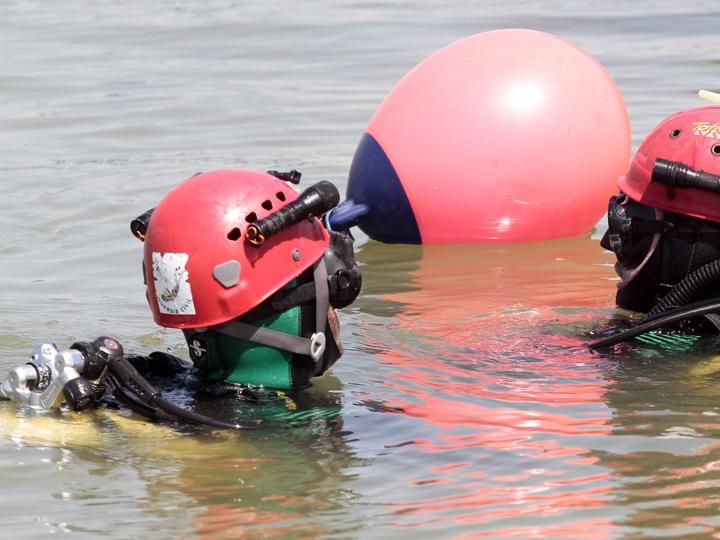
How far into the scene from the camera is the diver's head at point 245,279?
5.28m

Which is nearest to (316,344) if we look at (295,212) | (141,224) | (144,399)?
(295,212)

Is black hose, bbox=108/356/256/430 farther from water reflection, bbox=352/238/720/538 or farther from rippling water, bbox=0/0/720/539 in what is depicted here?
water reflection, bbox=352/238/720/538

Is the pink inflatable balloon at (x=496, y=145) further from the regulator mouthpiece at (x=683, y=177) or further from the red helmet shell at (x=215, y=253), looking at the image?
the red helmet shell at (x=215, y=253)

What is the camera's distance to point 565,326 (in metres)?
7.07

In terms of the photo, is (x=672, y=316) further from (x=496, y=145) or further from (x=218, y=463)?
(x=496, y=145)

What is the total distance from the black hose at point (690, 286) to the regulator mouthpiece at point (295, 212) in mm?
1685

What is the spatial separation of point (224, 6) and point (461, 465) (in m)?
14.8

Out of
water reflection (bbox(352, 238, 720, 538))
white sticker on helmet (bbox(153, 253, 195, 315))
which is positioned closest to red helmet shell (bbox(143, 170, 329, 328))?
white sticker on helmet (bbox(153, 253, 195, 315))

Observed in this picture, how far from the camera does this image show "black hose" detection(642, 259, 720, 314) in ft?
19.9

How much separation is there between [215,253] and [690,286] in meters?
2.12

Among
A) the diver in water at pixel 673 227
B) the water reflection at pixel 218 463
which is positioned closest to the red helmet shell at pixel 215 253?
the water reflection at pixel 218 463

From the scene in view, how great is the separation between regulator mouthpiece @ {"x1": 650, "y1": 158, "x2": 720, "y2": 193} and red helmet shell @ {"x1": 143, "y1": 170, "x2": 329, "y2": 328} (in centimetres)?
161

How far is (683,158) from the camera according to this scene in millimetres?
6215

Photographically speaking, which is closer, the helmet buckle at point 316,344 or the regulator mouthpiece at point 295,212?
the regulator mouthpiece at point 295,212
